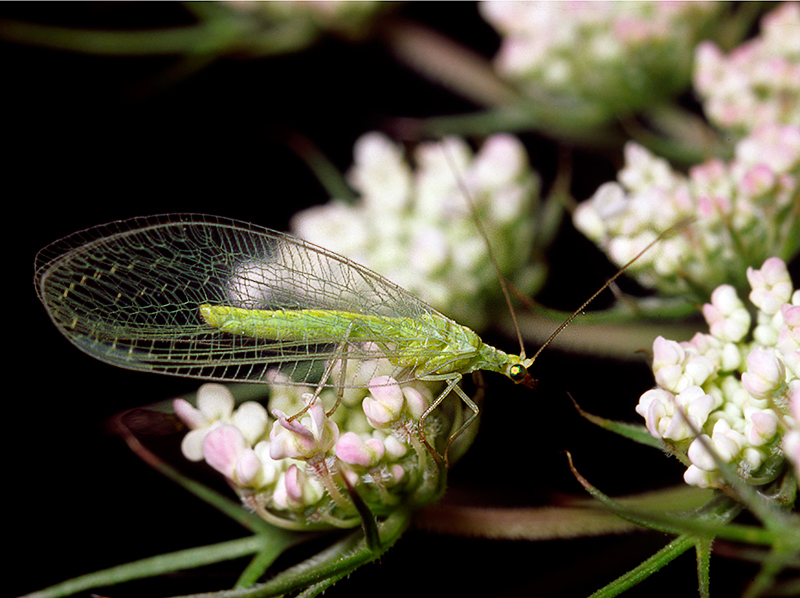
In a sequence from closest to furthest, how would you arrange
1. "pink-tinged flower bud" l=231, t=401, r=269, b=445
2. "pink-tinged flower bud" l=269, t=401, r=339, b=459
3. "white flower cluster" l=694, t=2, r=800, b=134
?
1. "pink-tinged flower bud" l=269, t=401, r=339, b=459
2. "pink-tinged flower bud" l=231, t=401, r=269, b=445
3. "white flower cluster" l=694, t=2, r=800, b=134

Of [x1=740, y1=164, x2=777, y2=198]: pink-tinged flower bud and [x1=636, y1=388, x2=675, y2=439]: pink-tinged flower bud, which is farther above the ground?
[x1=740, y1=164, x2=777, y2=198]: pink-tinged flower bud

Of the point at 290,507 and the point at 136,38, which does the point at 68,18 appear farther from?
the point at 290,507

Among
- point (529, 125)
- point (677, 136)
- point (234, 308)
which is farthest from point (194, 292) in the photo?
point (677, 136)

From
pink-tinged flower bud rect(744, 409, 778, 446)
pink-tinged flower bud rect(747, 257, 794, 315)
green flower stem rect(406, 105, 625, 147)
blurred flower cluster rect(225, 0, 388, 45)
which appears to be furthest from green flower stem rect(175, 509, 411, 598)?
blurred flower cluster rect(225, 0, 388, 45)

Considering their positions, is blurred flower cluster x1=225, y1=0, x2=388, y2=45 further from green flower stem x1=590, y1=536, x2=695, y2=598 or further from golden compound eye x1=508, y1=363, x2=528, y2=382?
green flower stem x1=590, y1=536, x2=695, y2=598

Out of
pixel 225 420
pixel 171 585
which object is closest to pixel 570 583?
pixel 225 420

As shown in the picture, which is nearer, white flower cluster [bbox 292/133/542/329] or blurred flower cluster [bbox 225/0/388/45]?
white flower cluster [bbox 292/133/542/329]

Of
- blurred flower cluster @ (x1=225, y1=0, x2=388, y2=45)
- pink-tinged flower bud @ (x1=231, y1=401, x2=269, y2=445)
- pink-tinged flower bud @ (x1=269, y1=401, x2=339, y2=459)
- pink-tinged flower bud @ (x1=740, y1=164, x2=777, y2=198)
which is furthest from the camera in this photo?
blurred flower cluster @ (x1=225, y1=0, x2=388, y2=45)
